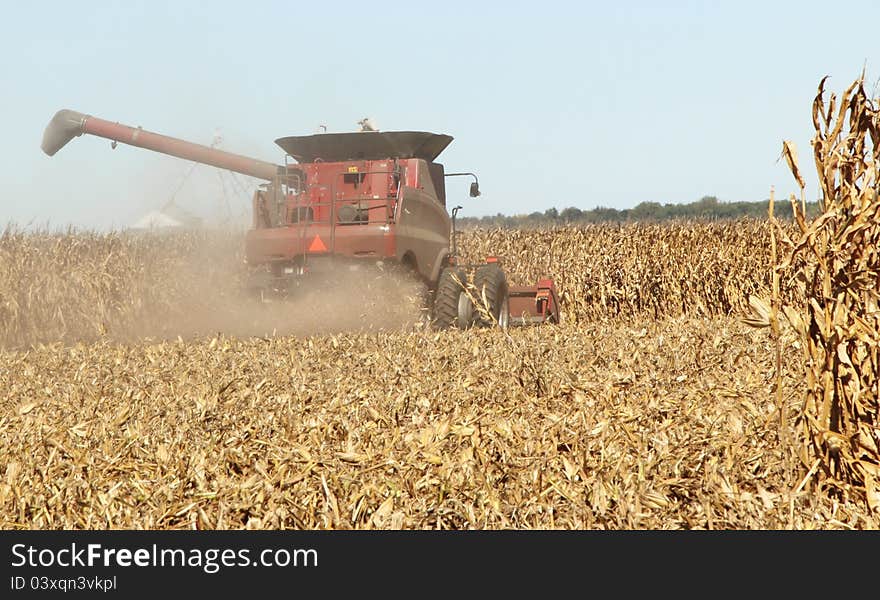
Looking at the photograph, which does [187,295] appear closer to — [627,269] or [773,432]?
[627,269]

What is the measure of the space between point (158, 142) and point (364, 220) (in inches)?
137

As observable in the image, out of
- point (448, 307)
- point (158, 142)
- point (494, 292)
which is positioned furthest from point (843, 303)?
point (158, 142)

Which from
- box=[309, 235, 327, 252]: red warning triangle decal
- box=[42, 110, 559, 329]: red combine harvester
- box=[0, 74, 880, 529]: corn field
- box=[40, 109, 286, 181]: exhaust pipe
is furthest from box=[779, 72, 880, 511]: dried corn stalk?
box=[40, 109, 286, 181]: exhaust pipe

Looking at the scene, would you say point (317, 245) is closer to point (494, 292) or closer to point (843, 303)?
point (494, 292)

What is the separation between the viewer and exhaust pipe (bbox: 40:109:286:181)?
534 inches

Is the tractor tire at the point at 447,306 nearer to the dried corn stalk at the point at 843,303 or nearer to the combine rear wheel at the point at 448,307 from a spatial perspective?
the combine rear wheel at the point at 448,307

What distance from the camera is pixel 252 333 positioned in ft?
38.5

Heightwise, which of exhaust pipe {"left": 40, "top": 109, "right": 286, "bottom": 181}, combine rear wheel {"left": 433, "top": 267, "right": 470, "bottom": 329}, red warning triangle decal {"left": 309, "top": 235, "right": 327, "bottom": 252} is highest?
exhaust pipe {"left": 40, "top": 109, "right": 286, "bottom": 181}

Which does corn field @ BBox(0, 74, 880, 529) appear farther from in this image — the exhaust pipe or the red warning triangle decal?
the exhaust pipe

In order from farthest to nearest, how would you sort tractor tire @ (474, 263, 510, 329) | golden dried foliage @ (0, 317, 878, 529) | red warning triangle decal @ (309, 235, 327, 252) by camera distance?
tractor tire @ (474, 263, 510, 329), red warning triangle decal @ (309, 235, 327, 252), golden dried foliage @ (0, 317, 878, 529)

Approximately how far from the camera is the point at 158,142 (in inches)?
537

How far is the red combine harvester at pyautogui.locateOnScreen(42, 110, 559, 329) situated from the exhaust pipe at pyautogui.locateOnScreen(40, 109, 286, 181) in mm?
896

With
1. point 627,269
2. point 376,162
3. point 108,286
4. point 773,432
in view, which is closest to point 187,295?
point 108,286

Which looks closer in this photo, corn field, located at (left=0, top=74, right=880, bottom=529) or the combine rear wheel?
corn field, located at (left=0, top=74, right=880, bottom=529)
